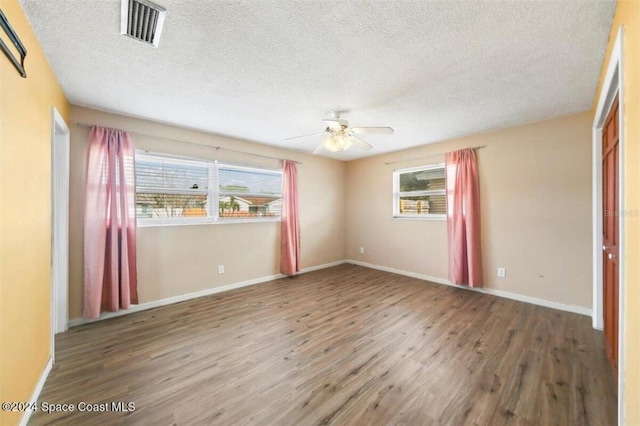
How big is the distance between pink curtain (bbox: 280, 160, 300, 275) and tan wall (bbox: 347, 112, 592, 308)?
2.34m

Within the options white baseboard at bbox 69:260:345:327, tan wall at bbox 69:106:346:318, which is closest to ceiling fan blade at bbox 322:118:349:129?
tan wall at bbox 69:106:346:318

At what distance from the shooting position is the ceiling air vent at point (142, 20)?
1395 mm

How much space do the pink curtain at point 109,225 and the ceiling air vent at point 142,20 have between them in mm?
1771

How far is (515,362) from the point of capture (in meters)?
2.03

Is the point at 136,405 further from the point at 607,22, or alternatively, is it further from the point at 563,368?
the point at 607,22

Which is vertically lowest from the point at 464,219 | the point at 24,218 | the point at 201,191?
the point at 464,219

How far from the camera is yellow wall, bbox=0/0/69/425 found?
124 cm

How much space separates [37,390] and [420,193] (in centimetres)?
502

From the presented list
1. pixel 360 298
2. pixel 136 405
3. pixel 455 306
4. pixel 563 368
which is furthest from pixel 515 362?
pixel 136 405

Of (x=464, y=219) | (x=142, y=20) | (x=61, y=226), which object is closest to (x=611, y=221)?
(x=464, y=219)

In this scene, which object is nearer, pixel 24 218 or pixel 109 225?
pixel 24 218

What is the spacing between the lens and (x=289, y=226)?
177 inches

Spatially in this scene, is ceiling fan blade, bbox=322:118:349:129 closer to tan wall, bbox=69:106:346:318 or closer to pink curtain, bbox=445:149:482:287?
tan wall, bbox=69:106:346:318

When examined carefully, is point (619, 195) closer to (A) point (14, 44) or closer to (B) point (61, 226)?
(A) point (14, 44)
